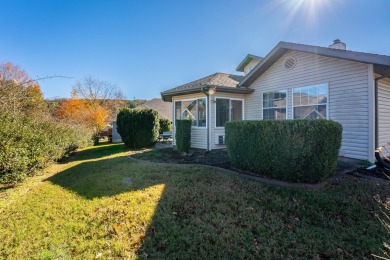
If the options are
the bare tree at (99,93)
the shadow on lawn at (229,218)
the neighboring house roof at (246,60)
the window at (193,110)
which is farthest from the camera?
the bare tree at (99,93)

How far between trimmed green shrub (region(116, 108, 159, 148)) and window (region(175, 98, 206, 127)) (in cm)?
205

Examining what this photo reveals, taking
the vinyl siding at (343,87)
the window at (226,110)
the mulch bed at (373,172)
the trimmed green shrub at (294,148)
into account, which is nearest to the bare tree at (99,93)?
the window at (226,110)

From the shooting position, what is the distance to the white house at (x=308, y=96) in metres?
6.73

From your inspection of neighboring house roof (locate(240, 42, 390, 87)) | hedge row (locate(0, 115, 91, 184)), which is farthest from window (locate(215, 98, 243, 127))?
hedge row (locate(0, 115, 91, 184))

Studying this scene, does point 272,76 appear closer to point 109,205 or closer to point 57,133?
point 109,205

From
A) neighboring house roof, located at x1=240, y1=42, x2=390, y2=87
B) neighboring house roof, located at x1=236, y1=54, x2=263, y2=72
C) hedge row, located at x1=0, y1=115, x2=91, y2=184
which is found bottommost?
hedge row, located at x1=0, y1=115, x2=91, y2=184

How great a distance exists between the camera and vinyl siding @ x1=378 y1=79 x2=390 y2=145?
7.23 meters

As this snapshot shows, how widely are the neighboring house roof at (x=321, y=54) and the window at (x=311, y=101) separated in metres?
1.41

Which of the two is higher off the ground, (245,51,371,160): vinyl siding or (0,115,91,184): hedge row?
(245,51,371,160): vinyl siding

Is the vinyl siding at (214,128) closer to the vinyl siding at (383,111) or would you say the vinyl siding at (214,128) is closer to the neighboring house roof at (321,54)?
the neighboring house roof at (321,54)

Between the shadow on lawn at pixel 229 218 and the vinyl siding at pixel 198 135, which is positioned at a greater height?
the vinyl siding at pixel 198 135

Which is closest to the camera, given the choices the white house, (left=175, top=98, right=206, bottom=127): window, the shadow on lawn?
the shadow on lawn

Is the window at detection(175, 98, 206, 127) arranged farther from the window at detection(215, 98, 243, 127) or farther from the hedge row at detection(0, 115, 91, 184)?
the hedge row at detection(0, 115, 91, 184)

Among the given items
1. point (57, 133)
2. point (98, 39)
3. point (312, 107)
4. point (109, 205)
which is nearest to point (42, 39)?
point (98, 39)
